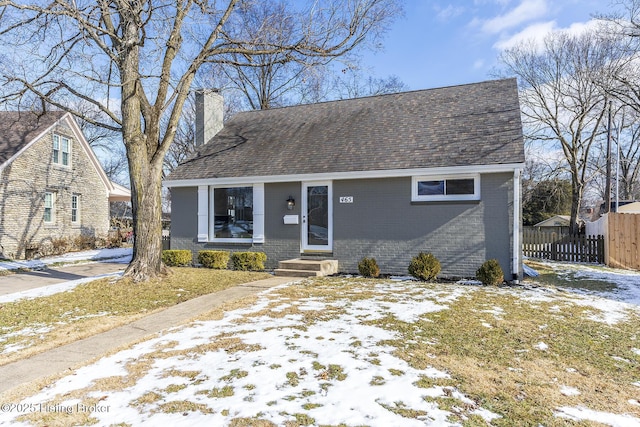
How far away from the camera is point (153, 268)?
859 centimetres

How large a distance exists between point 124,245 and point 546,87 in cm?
2517

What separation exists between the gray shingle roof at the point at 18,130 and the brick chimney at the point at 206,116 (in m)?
6.66

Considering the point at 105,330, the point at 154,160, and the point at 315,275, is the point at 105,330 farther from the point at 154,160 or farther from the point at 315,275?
the point at 315,275

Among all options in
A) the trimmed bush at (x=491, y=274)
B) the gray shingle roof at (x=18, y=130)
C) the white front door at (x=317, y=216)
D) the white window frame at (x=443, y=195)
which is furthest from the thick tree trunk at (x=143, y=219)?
the gray shingle roof at (x=18, y=130)

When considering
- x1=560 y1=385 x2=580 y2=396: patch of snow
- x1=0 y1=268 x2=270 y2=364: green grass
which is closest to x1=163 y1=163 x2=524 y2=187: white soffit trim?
x1=0 y1=268 x2=270 y2=364: green grass

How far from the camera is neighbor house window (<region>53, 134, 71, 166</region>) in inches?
690

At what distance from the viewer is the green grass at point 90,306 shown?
4.97m

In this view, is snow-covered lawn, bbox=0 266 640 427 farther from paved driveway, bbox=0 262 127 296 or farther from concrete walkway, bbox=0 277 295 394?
paved driveway, bbox=0 262 127 296

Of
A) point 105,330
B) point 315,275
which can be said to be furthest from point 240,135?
point 105,330

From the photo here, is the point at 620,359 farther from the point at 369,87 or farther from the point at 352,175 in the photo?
the point at 369,87

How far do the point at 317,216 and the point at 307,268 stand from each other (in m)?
1.68

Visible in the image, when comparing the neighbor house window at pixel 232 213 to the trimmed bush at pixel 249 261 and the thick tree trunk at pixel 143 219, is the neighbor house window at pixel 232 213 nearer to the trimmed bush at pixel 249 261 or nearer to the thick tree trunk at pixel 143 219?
the trimmed bush at pixel 249 261

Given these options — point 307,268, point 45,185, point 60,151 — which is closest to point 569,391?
point 307,268

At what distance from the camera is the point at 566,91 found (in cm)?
2069
